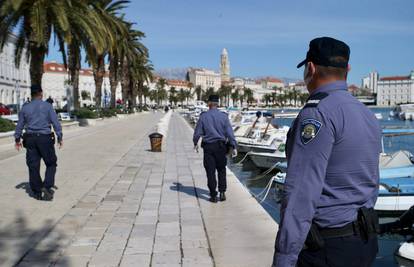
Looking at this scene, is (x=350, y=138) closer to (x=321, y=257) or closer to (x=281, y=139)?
(x=321, y=257)

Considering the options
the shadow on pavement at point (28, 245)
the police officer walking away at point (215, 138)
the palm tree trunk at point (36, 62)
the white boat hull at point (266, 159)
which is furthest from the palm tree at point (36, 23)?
the shadow on pavement at point (28, 245)

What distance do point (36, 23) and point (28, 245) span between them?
1746 cm

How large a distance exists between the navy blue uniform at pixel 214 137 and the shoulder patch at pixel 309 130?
6157 millimetres

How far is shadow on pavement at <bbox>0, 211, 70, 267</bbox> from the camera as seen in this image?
18.0 feet

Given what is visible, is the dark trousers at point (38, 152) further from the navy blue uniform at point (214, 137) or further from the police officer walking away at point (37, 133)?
the navy blue uniform at point (214, 137)

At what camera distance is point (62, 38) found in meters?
26.3

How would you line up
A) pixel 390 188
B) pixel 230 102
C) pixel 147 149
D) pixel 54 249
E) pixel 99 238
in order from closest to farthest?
pixel 54 249 → pixel 99 238 → pixel 390 188 → pixel 147 149 → pixel 230 102

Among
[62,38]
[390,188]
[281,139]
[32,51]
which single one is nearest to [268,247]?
[390,188]

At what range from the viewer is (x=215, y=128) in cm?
862

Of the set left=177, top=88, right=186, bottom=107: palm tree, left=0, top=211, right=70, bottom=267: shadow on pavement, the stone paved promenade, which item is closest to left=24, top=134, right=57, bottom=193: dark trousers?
the stone paved promenade

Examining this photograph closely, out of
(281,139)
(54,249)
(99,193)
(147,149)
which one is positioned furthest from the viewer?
(281,139)

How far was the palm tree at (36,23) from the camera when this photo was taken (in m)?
21.7

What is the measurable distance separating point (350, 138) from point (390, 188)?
9.74 meters

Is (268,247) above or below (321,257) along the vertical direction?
below
